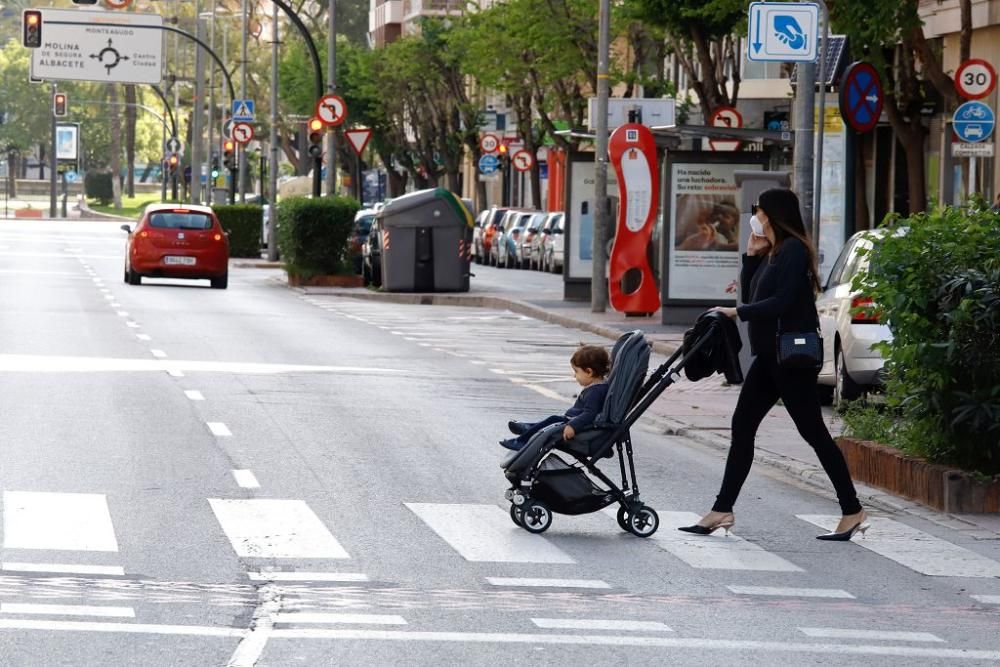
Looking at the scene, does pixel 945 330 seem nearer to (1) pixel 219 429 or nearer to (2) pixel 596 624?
(2) pixel 596 624

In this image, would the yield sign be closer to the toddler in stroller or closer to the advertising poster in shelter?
the advertising poster in shelter

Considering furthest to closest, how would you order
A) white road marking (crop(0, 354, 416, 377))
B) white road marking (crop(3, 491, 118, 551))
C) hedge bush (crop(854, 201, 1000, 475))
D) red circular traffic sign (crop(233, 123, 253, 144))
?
red circular traffic sign (crop(233, 123, 253, 144)), white road marking (crop(0, 354, 416, 377)), hedge bush (crop(854, 201, 1000, 475)), white road marking (crop(3, 491, 118, 551))

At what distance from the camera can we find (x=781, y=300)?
36.1ft

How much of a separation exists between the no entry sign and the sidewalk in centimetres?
289

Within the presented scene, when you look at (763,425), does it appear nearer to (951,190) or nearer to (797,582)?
(797,582)

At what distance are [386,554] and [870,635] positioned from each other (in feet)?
8.14

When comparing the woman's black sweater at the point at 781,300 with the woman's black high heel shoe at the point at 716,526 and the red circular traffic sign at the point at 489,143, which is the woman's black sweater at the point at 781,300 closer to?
the woman's black high heel shoe at the point at 716,526

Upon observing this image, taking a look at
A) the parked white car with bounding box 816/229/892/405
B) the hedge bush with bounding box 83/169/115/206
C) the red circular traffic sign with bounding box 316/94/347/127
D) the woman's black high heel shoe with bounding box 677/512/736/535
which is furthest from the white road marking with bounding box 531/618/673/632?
the hedge bush with bounding box 83/169/115/206

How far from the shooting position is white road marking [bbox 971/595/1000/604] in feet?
30.8

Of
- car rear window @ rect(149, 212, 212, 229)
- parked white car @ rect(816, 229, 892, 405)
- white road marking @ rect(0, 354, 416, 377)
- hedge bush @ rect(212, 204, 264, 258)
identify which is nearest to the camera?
parked white car @ rect(816, 229, 892, 405)

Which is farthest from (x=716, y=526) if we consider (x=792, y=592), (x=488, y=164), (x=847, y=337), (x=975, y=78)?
(x=488, y=164)

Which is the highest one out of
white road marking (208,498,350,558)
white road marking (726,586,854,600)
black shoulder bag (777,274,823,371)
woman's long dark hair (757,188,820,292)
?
woman's long dark hair (757,188,820,292)

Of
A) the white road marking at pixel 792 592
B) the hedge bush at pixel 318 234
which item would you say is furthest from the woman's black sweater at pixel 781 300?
the hedge bush at pixel 318 234

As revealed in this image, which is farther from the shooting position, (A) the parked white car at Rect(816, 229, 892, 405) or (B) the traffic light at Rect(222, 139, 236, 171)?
(B) the traffic light at Rect(222, 139, 236, 171)
